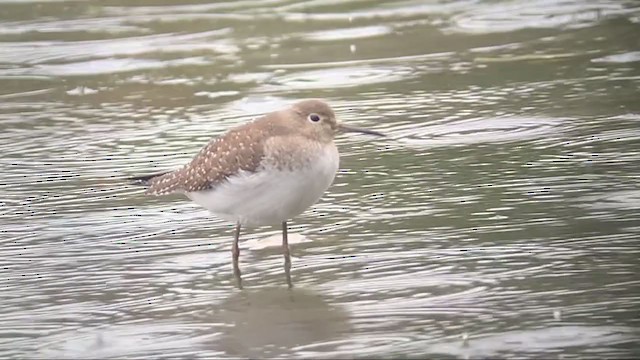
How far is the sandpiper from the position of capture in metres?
7.01

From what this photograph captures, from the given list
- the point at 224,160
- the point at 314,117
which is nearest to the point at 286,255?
the point at 224,160

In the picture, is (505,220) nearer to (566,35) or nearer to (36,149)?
(36,149)

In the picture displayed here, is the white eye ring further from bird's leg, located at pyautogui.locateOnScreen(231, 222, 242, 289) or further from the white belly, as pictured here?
bird's leg, located at pyautogui.locateOnScreen(231, 222, 242, 289)

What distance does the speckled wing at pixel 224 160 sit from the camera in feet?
23.5

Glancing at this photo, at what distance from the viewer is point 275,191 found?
23.0ft

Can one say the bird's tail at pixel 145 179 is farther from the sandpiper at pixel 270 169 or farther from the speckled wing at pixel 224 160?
the sandpiper at pixel 270 169

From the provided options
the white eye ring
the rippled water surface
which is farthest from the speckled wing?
the rippled water surface

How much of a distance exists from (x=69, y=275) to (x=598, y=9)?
283 inches

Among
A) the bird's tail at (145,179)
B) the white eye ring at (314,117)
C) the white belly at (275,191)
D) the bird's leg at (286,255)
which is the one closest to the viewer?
the white belly at (275,191)

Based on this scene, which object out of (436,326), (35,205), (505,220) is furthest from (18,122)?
(436,326)

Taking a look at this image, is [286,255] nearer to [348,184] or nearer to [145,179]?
[145,179]

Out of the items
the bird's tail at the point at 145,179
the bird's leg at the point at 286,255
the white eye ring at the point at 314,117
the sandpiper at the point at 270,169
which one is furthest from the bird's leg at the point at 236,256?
the bird's tail at the point at 145,179

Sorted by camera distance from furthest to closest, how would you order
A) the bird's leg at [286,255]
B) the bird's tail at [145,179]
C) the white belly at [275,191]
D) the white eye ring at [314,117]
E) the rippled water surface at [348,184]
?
the bird's tail at [145,179]
the white eye ring at [314,117]
the bird's leg at [286,255]
the white belly at [275,191]
the rippled water surface at [348,184]

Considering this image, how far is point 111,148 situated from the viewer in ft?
32.1
